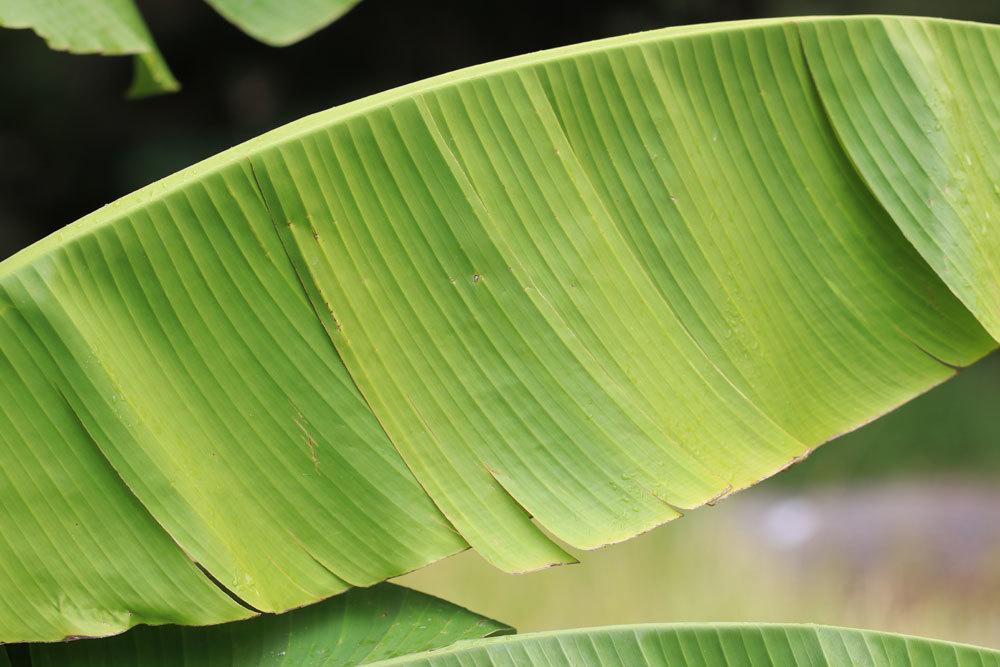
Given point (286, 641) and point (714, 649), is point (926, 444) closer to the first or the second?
point (714, 649)

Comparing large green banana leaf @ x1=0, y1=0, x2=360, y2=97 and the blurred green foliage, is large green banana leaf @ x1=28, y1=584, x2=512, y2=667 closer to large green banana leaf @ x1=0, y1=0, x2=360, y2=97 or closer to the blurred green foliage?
large green banana leaf @ x1=0, y1=0, x2=360, y2=97

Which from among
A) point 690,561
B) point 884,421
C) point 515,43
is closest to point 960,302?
point 690,561

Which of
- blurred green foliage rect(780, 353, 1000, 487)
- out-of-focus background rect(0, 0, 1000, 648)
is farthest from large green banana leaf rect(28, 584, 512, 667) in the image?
blurred green foliage rect(780, 353, 1000, 487)

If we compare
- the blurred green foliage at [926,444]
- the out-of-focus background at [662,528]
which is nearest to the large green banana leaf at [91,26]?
the out-of-focus background at [662,528]

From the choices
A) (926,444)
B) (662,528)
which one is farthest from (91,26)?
(926,444)

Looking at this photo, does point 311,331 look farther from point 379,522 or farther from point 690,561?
point 690,561

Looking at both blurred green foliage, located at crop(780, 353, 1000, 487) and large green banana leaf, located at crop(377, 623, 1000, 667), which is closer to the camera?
large green banana leaf, located at crop(377, 623, 1000, 667)
